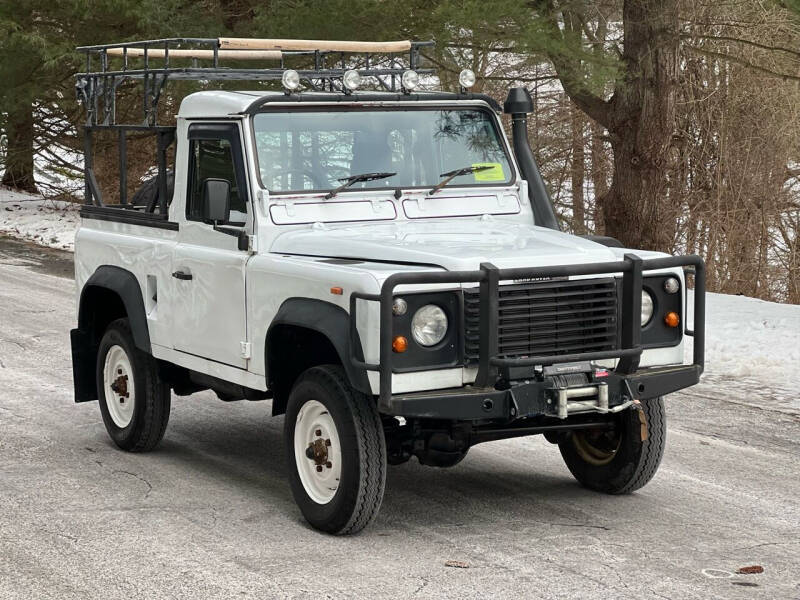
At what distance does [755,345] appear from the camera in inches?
458

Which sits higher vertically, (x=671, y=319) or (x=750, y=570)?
(x=671, y=319)

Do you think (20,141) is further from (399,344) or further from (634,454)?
(399,344)

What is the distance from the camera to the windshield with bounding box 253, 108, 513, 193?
23.5ft

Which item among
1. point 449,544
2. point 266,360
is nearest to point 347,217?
point 266,360

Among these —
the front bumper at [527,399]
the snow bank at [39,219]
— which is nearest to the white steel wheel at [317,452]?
the front bumper at [527,399]

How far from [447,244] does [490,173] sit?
1.38 meters

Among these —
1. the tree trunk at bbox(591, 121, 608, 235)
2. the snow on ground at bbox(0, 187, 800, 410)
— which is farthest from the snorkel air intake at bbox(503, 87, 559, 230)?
the tree trunk at bbox(591, 121, 608, 235)

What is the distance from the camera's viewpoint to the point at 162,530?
642 cm

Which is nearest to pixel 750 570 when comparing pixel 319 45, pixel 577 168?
pixel 319 45

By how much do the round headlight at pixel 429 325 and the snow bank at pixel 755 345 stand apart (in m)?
4.65

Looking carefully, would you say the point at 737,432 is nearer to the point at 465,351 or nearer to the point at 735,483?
the point at 735,483

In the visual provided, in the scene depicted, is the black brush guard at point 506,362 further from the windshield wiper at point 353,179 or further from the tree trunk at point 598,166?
the tree trunk at point 598,166

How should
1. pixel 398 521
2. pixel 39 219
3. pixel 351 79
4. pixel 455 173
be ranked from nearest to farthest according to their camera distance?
pixel 398 521 < pixel 351 79 < pixel 455 173 < pixel 39 219

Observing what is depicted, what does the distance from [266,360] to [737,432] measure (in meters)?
3.68
